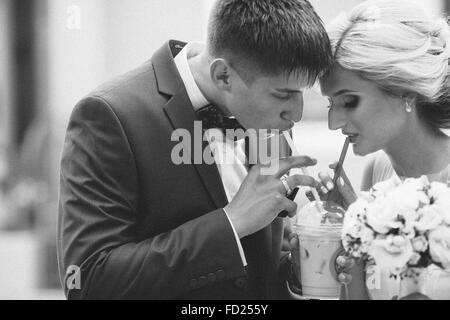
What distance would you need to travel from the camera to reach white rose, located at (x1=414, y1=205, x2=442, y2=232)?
2127 millimetres

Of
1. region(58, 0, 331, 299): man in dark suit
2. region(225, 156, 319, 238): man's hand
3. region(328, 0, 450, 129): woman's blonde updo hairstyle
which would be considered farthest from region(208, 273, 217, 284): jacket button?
region(328, 0, 450, 129): woman's blonde updo hairstyle

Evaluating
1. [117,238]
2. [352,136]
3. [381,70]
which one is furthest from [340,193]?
[117,238]

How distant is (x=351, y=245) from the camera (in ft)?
7.21

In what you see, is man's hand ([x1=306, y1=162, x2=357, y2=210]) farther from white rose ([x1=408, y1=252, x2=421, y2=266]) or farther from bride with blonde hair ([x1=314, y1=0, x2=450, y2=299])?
white rose ([x1=408, y1=252, x2=421, y2=266])

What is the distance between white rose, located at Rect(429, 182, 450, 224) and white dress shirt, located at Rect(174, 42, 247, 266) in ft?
1.87

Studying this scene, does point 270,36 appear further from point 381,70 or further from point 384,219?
point 384,219

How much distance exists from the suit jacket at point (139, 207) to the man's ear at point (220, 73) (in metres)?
0.10

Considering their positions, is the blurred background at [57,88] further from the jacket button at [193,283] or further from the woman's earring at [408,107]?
the jacket button at [193,283]

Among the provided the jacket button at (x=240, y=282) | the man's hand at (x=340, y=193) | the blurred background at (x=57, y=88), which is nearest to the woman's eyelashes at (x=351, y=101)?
the man's hand at (x=340, y=193)

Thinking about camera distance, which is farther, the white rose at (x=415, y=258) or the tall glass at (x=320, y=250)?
the tall glass at (x=320, y=250)

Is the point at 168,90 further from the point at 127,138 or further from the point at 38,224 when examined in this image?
the point at 38,224

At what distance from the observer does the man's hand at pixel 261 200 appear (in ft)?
7.25

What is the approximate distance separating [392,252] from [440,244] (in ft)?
0.39

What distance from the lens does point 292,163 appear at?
227cm
